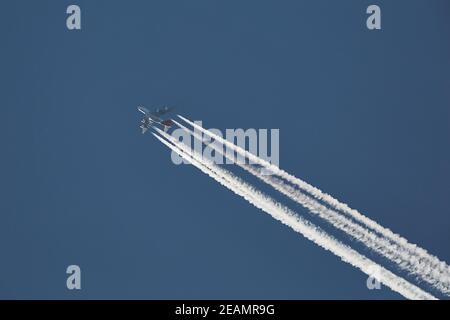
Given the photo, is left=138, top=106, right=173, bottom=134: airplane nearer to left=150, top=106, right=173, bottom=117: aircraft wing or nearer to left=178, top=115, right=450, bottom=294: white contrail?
left=150, top=106, right=173, bottom=117: aircraft wing

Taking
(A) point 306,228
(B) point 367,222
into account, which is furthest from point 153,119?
(B) point 367,222

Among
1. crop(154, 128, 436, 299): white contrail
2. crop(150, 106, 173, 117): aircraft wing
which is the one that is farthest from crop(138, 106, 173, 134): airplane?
crop(154, 128, 436, 299): white contrail

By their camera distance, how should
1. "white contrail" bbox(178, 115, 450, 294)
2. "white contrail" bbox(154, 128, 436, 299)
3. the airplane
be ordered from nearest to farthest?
"white contrail" bbox(178, 115, 450, 294) → "white contrail" bbox(154, 128, 436, 299) → the airplane

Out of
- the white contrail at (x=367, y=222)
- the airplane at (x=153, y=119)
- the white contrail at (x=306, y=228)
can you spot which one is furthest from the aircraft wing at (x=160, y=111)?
the white contrail at (x=306, y=228)

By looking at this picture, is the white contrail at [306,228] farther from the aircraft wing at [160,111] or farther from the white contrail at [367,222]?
the aircraft wing at [160,111]

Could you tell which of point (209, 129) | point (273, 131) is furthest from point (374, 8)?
point (209, 129)
